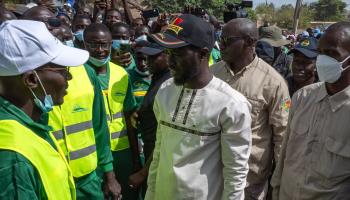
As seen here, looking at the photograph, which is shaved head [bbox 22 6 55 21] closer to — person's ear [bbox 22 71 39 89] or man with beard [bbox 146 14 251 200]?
man with beard [bbox 146 14 251 200]

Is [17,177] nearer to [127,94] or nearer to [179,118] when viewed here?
[179,118]

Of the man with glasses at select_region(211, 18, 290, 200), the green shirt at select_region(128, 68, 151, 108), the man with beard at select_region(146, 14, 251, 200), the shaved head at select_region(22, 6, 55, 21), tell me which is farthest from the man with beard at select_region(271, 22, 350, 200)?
the shaved head at select_region(22, 6, 55, 21)

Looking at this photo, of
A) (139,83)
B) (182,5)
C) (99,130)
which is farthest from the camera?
(182,5)

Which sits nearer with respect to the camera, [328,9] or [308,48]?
[308,48]

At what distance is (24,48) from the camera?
1560 mm

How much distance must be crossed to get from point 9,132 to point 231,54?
2.17 meters

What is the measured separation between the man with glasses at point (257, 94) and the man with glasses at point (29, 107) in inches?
67.5

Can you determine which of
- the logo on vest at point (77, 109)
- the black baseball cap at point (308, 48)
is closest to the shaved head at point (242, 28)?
the black baseball cap at point (308, 48)

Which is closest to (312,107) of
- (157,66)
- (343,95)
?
(343,95)

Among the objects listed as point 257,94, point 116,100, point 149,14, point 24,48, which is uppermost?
point 24,48

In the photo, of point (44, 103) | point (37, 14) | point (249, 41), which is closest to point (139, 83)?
point (37, 14)

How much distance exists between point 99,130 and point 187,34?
3.61 ft

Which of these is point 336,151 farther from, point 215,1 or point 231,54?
point 215,1

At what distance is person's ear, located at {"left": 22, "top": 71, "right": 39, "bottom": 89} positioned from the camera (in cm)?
162
